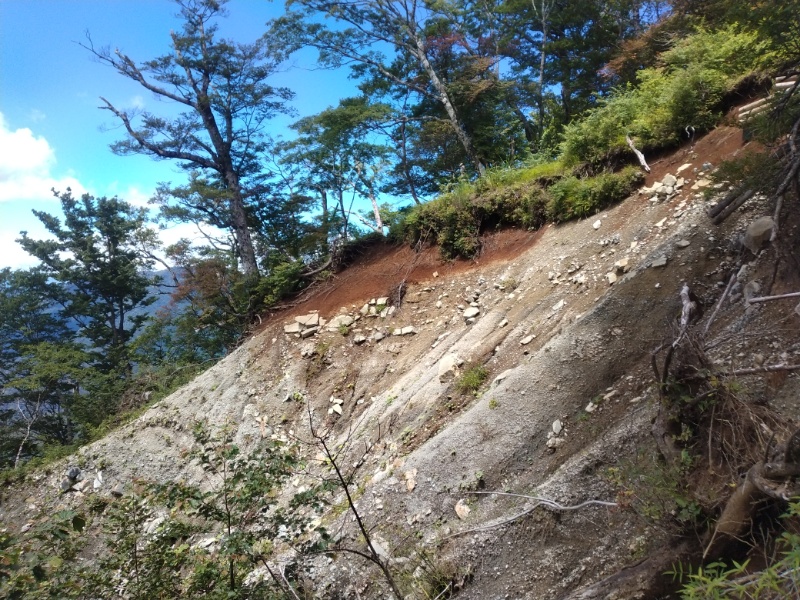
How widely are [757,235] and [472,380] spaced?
387 cm

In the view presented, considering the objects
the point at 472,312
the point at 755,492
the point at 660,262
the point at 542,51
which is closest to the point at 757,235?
the point at 660,262

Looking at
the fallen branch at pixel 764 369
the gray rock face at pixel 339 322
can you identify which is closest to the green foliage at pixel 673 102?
the gray rock face at pixel 339 322

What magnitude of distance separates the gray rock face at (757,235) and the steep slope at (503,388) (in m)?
0.20

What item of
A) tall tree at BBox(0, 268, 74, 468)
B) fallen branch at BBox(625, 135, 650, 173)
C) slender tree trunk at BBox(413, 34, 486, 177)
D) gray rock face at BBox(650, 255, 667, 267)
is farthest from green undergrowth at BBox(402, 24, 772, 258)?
tall tree at BBox(0, 268, 74, 468)

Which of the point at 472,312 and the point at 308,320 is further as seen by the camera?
the point at 308,320

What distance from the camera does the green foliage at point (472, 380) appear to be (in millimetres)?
6699

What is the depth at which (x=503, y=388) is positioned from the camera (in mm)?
5992

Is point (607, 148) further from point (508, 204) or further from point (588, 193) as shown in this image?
point (508, 204)

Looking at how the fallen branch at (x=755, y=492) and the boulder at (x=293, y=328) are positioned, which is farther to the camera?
the boulder at (x=293, y=328)

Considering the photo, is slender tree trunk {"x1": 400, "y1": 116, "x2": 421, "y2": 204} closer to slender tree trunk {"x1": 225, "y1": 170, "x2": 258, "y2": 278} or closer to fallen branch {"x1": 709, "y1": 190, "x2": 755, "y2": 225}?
slender tree trunk {"x1": 225, "y1": 170, "x2": 258, "y2": 278}

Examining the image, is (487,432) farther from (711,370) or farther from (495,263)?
(495,263)

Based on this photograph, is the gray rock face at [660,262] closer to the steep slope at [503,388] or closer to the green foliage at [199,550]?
the steep slope at [503,388]

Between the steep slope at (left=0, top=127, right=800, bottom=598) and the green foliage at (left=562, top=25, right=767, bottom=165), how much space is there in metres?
0.53

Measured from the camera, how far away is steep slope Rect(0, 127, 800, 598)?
13.3 feet
